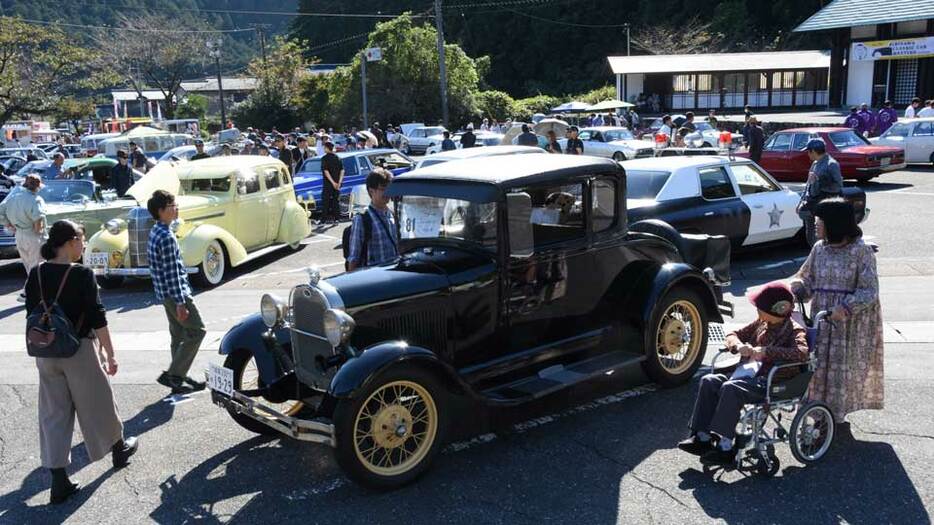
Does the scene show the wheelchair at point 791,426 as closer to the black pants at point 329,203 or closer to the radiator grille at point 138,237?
the radiator grille at point 138,237

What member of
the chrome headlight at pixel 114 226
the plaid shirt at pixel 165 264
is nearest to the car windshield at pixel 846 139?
the chrome headlight at pixel 114 226

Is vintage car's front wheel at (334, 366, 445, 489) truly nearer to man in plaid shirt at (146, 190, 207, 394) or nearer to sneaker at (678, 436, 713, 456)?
sneaker at (678, 436, 713, 456)

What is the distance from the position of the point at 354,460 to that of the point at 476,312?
1362 millimetres

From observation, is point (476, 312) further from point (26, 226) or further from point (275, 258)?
point (275, 258)

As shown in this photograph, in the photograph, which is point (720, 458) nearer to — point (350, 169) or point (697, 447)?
point (697, 447)

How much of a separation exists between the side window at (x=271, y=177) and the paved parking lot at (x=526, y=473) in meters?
6.84

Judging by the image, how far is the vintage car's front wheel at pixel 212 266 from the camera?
11719 mm

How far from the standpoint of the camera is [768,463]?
484 centimetres

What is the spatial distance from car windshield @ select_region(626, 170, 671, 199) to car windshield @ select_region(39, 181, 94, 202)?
9135mm

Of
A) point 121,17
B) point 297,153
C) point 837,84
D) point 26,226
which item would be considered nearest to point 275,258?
point 26,226

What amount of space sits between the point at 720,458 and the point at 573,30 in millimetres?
70388

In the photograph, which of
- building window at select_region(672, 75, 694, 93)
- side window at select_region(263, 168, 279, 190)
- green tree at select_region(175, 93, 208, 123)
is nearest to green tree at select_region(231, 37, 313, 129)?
green tree at select_region(175, 93, 208, 123)

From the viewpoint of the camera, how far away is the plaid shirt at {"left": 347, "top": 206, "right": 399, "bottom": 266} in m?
6.95

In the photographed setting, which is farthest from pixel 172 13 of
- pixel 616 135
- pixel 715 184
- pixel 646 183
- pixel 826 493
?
pixel 826 493
